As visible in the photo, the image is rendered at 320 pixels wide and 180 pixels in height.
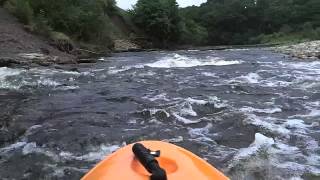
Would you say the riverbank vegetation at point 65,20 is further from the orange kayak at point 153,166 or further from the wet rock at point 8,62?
the orange kayak at point 153,166

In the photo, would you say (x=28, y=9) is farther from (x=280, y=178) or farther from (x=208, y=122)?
(x=280, y=178)

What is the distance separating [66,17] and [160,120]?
17.5 m

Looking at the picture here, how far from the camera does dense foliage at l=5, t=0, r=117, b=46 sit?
63.1 feet

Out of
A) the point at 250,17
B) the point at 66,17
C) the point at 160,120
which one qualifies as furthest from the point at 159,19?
the point at 160,120

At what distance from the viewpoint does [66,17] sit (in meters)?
23.7

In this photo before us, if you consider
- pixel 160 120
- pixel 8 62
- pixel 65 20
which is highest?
pixel 65 20

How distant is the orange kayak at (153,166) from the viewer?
242 cm

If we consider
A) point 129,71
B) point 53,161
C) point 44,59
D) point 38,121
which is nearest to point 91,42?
point 44,59

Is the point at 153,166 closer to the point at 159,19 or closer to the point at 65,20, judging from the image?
the point at 65,20

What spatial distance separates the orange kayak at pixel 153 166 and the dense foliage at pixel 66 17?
17.0 metres

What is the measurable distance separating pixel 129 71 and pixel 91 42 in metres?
12.3

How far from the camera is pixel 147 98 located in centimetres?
922

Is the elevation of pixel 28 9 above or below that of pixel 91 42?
above

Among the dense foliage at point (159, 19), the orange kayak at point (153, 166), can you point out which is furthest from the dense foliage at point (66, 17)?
the orange kayak at point (153, 166)
